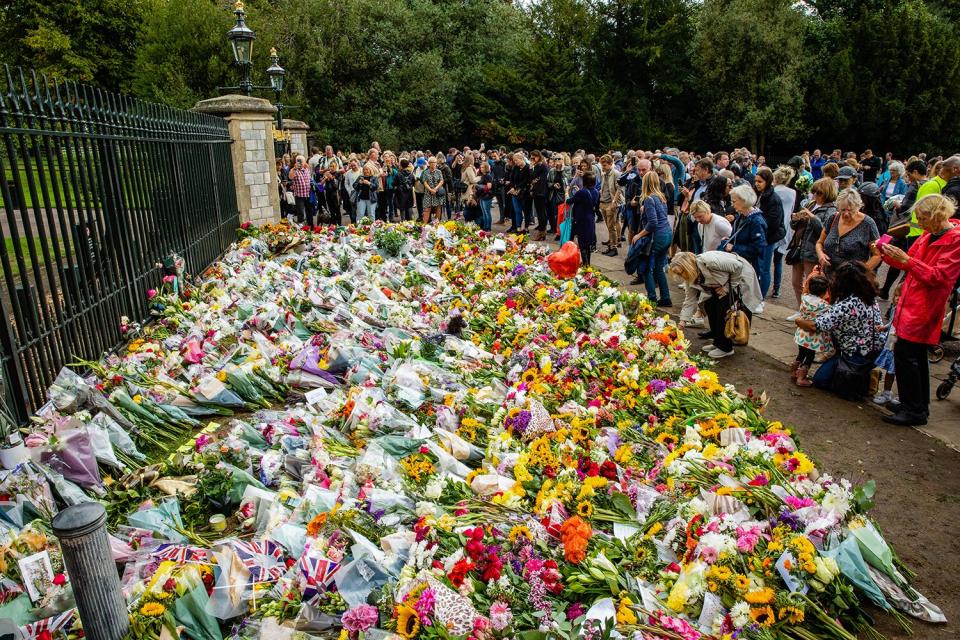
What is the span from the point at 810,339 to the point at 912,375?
3.13 feet

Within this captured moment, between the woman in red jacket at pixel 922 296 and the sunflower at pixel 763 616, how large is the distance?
3317 millimetres

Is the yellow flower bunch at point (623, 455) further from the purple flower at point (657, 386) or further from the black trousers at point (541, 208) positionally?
the black trousers at point (541, 208)

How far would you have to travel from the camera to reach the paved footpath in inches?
208

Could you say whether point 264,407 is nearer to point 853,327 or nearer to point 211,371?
point 211,371

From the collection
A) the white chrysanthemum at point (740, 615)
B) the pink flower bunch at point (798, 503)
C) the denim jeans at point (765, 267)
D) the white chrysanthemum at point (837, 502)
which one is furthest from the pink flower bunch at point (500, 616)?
the denim jeans at point (765, 267)

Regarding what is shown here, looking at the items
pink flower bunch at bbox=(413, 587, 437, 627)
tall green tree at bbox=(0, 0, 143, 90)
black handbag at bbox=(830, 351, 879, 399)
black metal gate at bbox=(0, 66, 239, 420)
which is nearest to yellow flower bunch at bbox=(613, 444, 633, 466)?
pink flower bunch at bbox=(413, 587, 437, 627)

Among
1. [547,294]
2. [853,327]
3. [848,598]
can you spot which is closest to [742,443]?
[848,598]

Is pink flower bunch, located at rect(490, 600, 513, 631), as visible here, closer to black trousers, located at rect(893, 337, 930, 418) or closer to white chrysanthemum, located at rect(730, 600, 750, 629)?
white chrysanthemum, located at rect(730, 600, 750, 629)

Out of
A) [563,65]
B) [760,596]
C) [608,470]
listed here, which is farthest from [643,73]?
[760,596]

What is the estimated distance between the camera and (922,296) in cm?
508

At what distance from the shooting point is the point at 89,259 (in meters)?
5.46

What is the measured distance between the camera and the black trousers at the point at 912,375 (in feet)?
Answer: 16.9

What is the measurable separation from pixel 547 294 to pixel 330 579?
5.00 m

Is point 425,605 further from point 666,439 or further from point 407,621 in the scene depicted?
point 666,439
